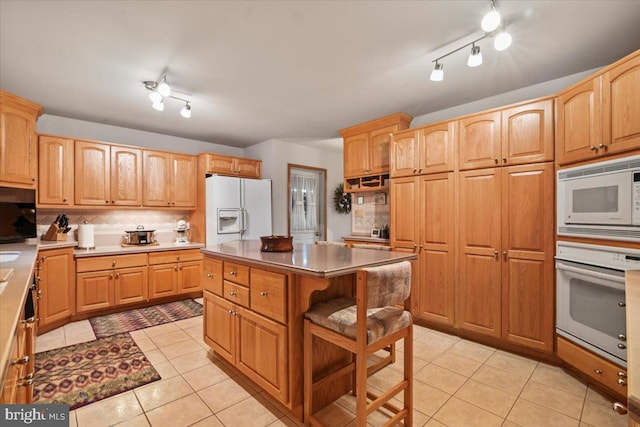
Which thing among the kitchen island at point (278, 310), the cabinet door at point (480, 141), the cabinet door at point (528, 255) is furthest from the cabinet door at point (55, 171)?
the cabinet door at point (528, 255)

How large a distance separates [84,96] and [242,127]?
1.79 metres

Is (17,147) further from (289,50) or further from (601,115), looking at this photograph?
(601,115)

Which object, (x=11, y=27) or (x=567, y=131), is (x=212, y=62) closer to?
(x=11, y=27)

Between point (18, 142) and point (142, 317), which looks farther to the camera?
point (142, 317)

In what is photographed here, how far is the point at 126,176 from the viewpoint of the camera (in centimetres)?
391

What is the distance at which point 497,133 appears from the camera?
2643 mm

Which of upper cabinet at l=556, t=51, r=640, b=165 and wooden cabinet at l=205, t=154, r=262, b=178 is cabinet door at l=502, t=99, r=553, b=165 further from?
wooden cabinet at l=205, t=154, r=262, b=178

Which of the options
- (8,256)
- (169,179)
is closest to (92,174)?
(169,179)

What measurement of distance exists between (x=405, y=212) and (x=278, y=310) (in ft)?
6.75

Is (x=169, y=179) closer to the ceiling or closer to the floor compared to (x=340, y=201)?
closer to the ceiling

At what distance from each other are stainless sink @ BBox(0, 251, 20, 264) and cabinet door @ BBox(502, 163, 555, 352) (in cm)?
382

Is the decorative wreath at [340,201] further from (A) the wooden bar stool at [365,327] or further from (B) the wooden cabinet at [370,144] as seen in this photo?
(A) the wooden bar stool at [365,327]

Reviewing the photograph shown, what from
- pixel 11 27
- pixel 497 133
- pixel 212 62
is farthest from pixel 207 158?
pixel 497 133

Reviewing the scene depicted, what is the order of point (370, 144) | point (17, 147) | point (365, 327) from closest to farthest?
1. point (365, 327)
2. point (17, 147)
3. point (370, 144)
